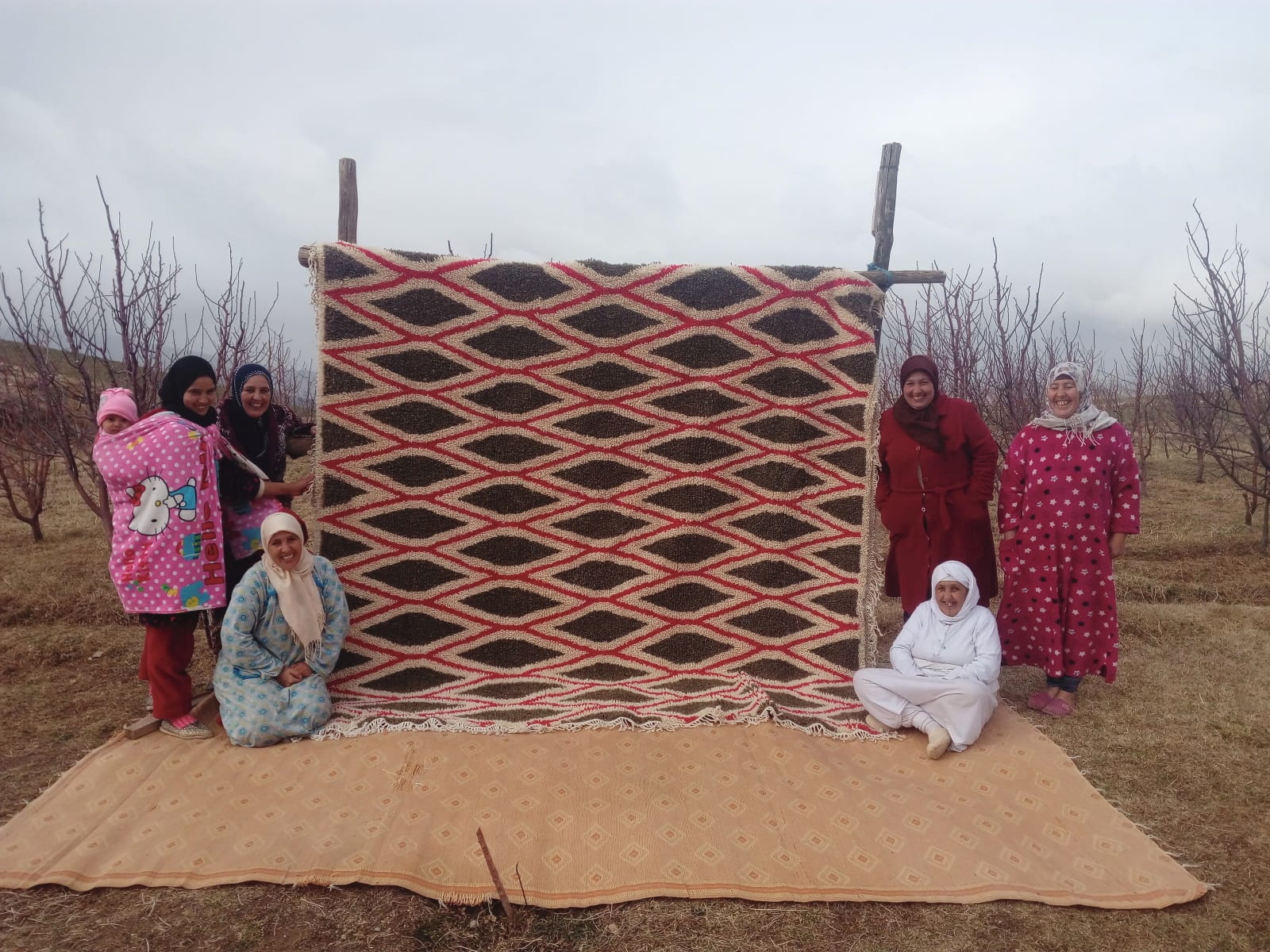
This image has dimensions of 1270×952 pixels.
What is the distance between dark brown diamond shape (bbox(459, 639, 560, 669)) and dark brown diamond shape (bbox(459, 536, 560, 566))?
0.32 metres

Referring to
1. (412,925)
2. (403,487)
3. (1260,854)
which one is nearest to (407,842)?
(412,925)

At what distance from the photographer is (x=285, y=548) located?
8.33 feet

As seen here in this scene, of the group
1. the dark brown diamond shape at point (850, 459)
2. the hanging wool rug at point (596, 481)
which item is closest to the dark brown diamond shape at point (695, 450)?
the hanging wool rug at point (596, 481)

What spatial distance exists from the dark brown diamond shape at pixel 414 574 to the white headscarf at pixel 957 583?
183 cm

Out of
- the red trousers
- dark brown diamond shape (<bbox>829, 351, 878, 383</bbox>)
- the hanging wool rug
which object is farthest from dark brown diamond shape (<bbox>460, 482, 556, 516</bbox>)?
dark brown diamond shape (<bbox>829, 351, 878, 383</bbox>)

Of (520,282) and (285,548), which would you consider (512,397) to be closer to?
(520,282)

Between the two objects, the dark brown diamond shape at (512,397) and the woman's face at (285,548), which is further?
the dark brown diamond shape at (512,397)

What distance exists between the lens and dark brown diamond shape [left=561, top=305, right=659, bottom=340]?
298 cm

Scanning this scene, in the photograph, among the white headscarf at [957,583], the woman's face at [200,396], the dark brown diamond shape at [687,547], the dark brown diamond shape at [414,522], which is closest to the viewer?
the woman's face at [200,396]

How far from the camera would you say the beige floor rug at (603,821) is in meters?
1.92

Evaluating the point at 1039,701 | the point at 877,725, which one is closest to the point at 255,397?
the point at 877,725

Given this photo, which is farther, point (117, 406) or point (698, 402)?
point (698, 402)

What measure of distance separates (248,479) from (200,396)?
0.33m

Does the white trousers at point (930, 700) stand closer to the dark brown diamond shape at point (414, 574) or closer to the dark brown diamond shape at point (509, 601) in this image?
the dark brown diamond shape at point (509, 601)
